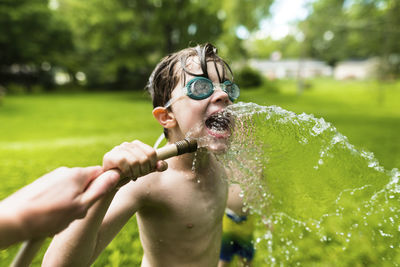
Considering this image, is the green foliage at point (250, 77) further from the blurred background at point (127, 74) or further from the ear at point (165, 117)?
the ear at point (165, 117)

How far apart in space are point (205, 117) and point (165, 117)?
27 centimetres

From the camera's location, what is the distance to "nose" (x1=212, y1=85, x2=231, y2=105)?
1566mm

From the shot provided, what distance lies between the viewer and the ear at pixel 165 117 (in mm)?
1671

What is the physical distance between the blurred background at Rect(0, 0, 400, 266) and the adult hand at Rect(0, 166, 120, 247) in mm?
1379

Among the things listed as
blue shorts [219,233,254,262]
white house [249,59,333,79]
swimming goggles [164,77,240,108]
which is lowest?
white house [249,59,333,79]

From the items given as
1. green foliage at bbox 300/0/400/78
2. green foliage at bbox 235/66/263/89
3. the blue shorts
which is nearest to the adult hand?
the blue shorts

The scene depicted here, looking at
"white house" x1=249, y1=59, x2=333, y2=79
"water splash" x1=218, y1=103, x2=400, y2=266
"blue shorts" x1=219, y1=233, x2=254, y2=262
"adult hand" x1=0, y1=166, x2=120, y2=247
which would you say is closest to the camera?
"adult hand" x1=0, y1=166, x2=120, y2=247

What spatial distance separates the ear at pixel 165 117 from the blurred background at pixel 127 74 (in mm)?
682

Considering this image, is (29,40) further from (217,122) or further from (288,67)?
(288,67)

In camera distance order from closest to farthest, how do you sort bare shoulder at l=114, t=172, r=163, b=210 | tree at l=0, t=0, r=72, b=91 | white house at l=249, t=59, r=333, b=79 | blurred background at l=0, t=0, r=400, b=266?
bare shoulder at l=114, t=172, r=163, b=210
blurred background at l=0, t=0, r=400, b=266
tree at l=0, t=0, r=72, b=91
white house at l=249, t=59, r=333, b=79

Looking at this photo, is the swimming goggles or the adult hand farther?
the swimming goggles

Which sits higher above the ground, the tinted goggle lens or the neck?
the tinted goggle lens

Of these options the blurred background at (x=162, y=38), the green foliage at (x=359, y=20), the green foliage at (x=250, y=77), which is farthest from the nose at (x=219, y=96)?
the green foliage at (x=250, y=77)

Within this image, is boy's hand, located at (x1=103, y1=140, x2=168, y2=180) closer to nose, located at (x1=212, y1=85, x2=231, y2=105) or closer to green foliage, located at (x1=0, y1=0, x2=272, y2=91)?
nose, located at (x1=212, y1=85, x2=231, y2=105)
